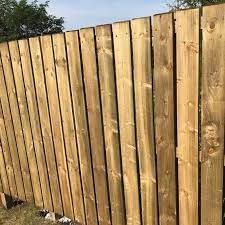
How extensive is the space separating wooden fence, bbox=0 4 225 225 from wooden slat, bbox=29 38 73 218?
0.4 inches

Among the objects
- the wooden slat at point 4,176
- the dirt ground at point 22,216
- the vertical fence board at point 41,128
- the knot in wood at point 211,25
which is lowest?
the dirt ground at point 22,216

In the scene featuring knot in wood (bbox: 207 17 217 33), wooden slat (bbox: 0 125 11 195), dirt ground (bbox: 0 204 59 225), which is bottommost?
dirt ground (bbox: 0 204 59 225)

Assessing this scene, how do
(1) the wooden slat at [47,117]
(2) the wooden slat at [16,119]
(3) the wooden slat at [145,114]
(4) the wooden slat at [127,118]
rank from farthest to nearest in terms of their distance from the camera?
(2) the wooden slat at [16,119]
(1) the wooden slat at [47,117]
(4) the wooden slat at [127,118]
(3) the wooden slat at [145,114]

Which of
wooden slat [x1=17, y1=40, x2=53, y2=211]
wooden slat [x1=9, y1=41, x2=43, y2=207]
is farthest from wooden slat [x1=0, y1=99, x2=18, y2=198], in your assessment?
wooden slat [x1=17, y1=40, x2=53, y2=211]

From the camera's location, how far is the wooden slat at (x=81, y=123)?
2.85 metres

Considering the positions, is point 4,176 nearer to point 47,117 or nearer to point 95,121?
point 47,117

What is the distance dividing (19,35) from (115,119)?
2790cm

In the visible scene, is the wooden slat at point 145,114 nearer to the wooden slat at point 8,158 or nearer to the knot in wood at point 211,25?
the knot in wood at point 211,25

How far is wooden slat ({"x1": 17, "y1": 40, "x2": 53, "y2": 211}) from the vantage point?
11.2ft

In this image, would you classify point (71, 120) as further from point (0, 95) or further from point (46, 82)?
point (0, 95)

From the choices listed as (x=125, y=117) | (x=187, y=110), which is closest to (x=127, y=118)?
(x=125, y=117)

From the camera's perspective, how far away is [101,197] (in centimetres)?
309

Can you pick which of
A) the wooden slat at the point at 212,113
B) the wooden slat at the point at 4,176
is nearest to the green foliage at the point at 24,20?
the wooden slat at the point at 4,176

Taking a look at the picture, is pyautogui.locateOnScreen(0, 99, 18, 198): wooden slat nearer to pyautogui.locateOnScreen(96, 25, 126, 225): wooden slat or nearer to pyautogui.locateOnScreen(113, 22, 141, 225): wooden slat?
pyautogui.locateOnScreen(96, 25, 126, 225): wooden slat
